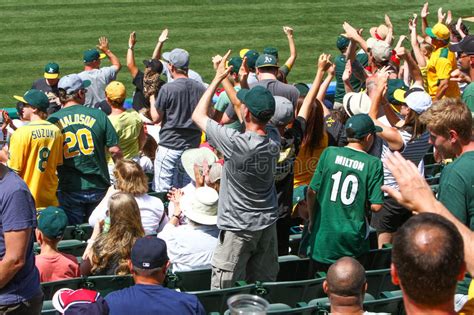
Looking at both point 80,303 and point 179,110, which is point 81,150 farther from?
point 80,303

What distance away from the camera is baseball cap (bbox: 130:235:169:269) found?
14.1ft

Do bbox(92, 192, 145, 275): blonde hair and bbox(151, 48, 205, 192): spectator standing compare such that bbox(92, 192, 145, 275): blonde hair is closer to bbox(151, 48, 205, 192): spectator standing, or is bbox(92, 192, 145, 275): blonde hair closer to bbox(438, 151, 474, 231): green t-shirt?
bbox(438, 151, 474, 231): green t-shirt

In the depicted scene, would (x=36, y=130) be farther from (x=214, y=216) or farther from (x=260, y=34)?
(x=260, y=34)

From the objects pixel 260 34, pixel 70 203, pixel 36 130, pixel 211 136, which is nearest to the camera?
pixel 211 136

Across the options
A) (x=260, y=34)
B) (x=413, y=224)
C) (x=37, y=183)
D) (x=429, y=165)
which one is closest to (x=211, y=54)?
(x=260, y=34)

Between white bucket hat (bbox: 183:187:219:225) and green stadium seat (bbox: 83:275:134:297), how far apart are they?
0.71 meters

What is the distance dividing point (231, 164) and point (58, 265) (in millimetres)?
1169

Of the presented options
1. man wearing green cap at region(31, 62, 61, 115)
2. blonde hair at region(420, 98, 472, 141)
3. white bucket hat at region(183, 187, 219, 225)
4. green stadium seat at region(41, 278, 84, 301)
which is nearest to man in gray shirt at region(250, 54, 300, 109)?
white bucket hat at region(183, 187, 219, 225)

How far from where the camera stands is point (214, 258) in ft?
18.1

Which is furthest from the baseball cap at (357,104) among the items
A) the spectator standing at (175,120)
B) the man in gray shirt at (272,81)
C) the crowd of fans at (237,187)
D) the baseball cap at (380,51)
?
the spectator standing at (175,120)

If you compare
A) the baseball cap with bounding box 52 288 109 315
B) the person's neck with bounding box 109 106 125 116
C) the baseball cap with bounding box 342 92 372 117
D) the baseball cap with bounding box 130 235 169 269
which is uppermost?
the baseball cap with bounding box 342 92 372 117

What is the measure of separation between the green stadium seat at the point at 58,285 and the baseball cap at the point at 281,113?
164cm

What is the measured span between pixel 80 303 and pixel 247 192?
1.73 m

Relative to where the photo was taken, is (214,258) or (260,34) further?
(260,34)
